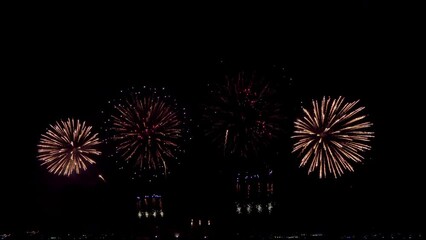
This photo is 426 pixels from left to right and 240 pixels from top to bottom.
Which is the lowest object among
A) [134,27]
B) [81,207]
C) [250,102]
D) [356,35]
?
[81,207]

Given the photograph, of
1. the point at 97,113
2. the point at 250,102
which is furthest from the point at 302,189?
the point at 97,113

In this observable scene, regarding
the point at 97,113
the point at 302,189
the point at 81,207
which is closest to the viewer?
the point at 302,189

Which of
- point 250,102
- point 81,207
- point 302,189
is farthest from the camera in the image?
point 81,207

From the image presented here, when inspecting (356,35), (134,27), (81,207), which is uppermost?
(134,27)

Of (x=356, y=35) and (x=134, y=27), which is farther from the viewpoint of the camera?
(x=134, y=27)

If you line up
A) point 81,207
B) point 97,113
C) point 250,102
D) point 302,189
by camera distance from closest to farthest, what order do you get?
point 250,102, point 302,189, point 81,207, point 97,113

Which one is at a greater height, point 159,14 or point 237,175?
point 159,14

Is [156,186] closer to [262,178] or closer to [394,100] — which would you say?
[262,178]

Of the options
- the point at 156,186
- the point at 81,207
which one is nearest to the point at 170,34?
the point at 156,186

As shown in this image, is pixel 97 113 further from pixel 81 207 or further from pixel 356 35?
pixel 356 35
